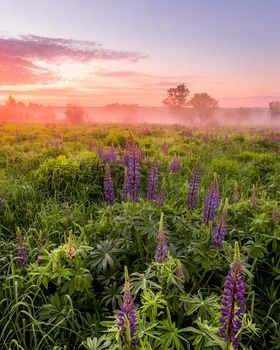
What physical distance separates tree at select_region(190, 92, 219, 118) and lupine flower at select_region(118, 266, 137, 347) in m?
89.9

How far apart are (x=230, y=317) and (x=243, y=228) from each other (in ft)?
7.37

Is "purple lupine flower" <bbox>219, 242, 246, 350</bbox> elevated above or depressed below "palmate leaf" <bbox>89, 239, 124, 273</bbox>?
above

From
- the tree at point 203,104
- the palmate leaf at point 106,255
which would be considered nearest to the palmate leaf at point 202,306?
the palmate leaf at point 106,255

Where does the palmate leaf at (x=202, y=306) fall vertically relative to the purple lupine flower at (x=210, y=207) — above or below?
below

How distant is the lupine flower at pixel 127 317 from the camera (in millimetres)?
1654

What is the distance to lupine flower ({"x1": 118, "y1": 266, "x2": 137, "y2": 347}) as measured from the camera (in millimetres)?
1654

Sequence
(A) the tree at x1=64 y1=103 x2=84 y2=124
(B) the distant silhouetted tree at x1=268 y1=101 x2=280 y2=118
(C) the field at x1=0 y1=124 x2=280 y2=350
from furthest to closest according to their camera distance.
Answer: (B) the distant silhouetted tree at x1=268 y1=101 x2=280 y2=118, (A) the tree at x1=64 y1=103 x2=84 y2=124, (C) the field at x1=0 y1=124 x2=280 y2=350

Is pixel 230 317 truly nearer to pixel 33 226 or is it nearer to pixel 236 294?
pixel 236 294

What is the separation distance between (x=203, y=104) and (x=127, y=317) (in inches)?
3616

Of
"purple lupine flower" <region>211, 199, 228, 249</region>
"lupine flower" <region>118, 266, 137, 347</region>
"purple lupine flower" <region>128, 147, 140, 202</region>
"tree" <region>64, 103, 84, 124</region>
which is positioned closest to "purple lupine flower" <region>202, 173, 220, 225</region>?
"purple lupine flower" <region>211, 199, 228, 249</region>

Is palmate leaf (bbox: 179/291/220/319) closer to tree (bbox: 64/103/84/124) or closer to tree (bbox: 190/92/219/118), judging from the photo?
tree (bbox: 64/103/84/124)

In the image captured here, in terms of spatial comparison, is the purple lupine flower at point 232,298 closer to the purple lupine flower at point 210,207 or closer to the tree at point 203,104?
the purple lupine flower at point 210,207

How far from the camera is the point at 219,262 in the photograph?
2.98m

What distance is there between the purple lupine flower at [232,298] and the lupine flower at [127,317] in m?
0.52
